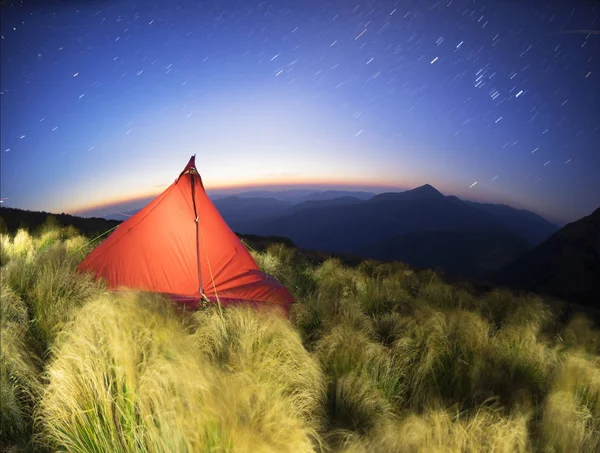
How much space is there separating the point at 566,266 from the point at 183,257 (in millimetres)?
57293

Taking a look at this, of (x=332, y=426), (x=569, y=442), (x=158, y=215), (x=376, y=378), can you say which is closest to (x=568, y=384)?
(x=569, y=442)

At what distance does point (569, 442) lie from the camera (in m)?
2.39

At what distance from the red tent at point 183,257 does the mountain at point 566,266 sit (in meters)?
37.6

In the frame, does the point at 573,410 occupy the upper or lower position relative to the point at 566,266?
upper

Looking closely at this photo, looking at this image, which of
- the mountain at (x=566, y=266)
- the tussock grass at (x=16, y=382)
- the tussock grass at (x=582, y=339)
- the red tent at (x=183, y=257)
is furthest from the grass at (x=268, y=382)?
the mountain at (x=566, y=266)

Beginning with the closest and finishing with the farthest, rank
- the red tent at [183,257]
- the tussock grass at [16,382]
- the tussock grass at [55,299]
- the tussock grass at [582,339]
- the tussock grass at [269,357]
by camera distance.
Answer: the tussock grass at [16,382]
the tussock grass at [269,357]
the tussock grass at [55,299]
the tussock grass at [582,339]
the red tent at [183,257]

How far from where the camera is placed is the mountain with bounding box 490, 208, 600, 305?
39691 millimetres

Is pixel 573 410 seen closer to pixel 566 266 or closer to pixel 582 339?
pixel 582 339

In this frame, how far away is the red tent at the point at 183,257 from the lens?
5.39 meters

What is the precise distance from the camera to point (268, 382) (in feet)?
8.13

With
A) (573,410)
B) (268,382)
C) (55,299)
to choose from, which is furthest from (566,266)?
(55,299)

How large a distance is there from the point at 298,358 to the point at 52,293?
2.83 metres

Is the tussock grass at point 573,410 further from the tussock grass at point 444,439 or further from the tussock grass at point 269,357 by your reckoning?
the tussock grass at point 269,357

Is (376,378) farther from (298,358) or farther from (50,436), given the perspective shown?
(50,436)
